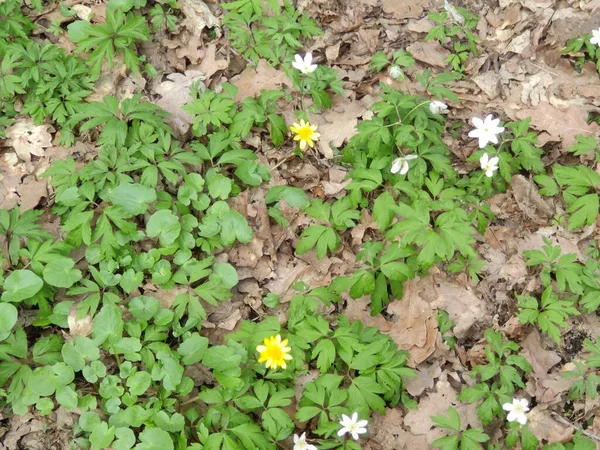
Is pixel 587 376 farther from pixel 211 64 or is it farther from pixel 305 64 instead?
pixel 211 64

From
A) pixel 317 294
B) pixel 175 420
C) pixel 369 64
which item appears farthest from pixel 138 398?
pixel 369 64

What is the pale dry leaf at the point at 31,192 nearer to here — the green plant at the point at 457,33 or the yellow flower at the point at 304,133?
the yellow flower at the point at 304,133

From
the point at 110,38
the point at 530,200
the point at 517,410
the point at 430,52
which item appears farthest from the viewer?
the point at 430,52

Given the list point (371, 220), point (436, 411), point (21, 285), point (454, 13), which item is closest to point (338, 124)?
point (371, 220)

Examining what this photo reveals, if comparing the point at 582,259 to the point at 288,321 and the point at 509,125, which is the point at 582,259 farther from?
the point at 288,321

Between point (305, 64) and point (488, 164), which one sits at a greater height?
point (305, 64)

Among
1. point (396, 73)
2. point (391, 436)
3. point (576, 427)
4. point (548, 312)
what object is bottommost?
point (391, 436)

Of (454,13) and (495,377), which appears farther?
(454,13)

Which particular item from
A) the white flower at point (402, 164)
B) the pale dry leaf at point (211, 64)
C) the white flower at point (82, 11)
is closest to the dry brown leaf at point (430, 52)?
the white flower at point (402, 164)
